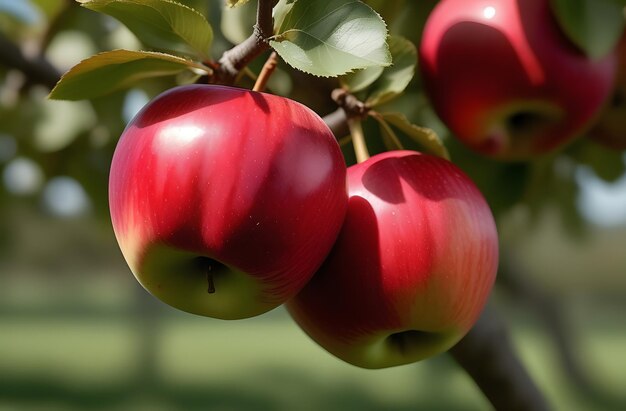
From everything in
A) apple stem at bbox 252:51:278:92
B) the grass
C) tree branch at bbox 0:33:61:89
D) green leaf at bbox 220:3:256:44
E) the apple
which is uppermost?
apple stem at bbox 252:51:278:92

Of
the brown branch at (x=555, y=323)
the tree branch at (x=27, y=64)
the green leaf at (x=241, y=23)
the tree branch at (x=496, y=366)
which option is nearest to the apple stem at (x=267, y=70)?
the green leaf at (x=241, y=23)

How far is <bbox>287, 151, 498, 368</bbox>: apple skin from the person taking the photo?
0.47 m

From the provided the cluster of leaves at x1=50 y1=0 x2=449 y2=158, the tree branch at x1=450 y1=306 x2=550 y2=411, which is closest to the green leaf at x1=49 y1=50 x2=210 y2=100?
the cluster of leaves at x1=50 y1=0 x2=449 y2=158

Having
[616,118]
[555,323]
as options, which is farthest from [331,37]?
[555,323]

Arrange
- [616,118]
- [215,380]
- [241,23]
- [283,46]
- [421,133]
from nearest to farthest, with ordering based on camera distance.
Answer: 1. [283,46]
2. [421,133]
3. [241,23]
4. [616,118]
5. [215,380]

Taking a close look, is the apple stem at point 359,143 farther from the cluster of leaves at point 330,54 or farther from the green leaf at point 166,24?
the green leaf at point 166,24

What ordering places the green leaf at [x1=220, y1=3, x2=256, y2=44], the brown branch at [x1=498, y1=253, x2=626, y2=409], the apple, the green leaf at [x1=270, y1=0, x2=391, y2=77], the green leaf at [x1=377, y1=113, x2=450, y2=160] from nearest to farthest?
1. the green leaf at [x1=270, y1=0, x2=391, y2=77]
2. the green leaf at [x1=377, y1=113, x2=450, y2=160]
3. the green leaf at [x1=220, y1=3, x2=256, y2=44]
4. the apple
5. the brown branch at [x1=498, y1=253, x2=626, y2=409]

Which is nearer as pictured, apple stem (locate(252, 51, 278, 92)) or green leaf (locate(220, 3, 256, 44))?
apple stem (locate(252, 51, 278, 92))

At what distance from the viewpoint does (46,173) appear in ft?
3.53

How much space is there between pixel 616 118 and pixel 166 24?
21.2 inches

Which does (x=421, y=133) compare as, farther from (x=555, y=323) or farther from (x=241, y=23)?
(x=555, y=323)

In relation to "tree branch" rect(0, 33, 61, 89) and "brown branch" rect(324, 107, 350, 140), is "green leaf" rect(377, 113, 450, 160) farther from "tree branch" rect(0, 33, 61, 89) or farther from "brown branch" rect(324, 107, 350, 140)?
"tree branch" rect(0, 33, 61, 89)

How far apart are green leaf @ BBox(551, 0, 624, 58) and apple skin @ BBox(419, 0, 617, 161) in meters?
0.01

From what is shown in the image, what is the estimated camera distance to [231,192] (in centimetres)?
41
